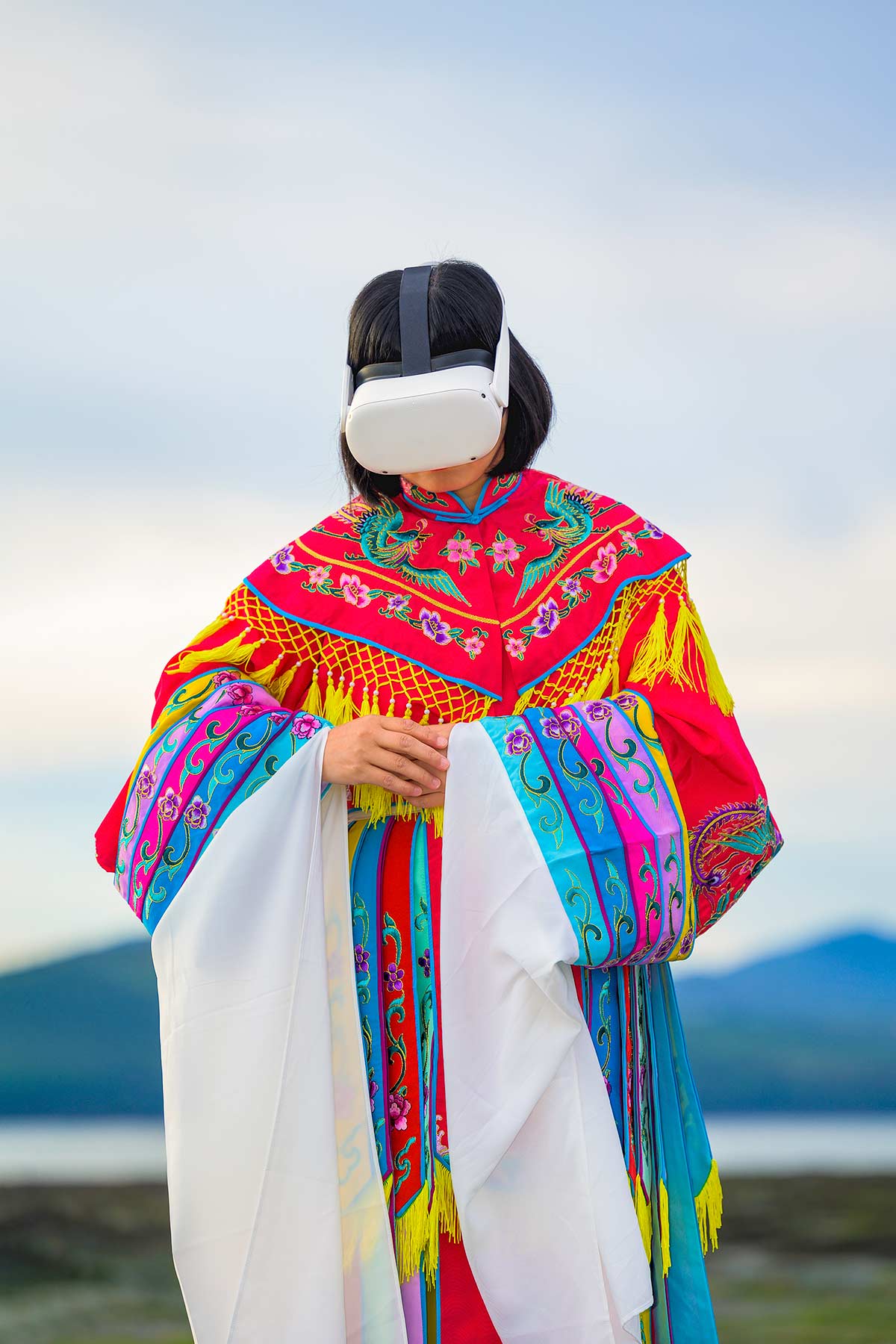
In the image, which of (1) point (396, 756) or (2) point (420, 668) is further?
(2) point (420, 668)

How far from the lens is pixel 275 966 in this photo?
1.32m

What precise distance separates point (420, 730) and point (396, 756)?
36mm

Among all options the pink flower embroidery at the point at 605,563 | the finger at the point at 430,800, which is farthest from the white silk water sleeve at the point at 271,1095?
the pink flower embroidery at the point at 605,563

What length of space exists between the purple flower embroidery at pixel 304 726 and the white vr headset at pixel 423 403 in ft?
0.92

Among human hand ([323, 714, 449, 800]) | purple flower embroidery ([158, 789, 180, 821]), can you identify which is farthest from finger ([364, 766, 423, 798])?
purple flower embroidery ([158, 789, 180, 821])

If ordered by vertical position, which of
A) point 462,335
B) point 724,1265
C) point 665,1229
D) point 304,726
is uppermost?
point 462,335

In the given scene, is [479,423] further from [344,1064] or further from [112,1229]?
[112,1229]

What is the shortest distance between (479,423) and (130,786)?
1.78ft

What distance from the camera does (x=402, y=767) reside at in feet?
4.31

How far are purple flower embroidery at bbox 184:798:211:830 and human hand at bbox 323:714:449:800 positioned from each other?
15cm

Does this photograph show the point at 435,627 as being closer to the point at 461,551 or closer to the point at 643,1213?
the point at 461,551

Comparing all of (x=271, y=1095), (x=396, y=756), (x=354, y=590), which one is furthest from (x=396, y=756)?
(x=271, y=1095)

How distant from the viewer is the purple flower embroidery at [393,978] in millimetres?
1417

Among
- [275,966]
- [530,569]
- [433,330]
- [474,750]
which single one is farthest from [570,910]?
[433,330]
